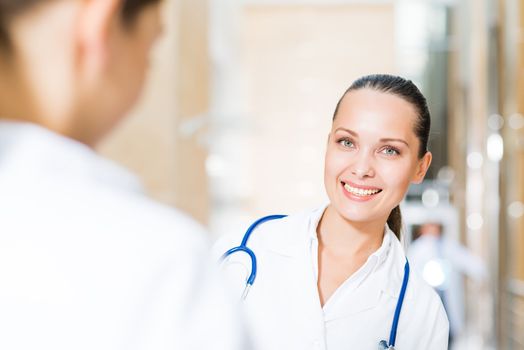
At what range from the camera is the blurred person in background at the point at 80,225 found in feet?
0.69

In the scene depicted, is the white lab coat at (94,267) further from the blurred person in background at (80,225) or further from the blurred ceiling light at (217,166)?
the blurred ceiling light at (217,166)

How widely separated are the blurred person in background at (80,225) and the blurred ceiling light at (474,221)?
1.62 m

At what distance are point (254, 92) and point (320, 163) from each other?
762 mm

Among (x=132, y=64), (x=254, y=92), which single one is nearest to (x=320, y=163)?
(x=132, y=64)

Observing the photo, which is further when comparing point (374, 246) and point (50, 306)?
point (374, 246)

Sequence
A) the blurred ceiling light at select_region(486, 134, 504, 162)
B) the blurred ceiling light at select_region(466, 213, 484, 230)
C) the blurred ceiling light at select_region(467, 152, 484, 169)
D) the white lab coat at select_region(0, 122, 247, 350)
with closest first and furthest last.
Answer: the white lab coat at select_region(0, 122, 247, 350) < the blurred ceiling light at select_region(486, 134, 504, 162) < the blurred ceiling light at select_region(466, 213, 484, 230) < the blurred ceiling light at select_region(467, 152, 484, 169)

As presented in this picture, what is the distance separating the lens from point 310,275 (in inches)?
16.6

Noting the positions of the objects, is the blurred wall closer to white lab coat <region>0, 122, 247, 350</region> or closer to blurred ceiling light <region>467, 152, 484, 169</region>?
white lab coat <region>0, 122, 247, 350</region>

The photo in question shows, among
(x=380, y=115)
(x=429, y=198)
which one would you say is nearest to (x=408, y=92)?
(x=380, y=115)

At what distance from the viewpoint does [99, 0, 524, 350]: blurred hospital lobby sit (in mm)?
602

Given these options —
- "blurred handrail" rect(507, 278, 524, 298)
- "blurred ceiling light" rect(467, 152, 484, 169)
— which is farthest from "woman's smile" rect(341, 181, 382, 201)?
"blurred ceiling light" rect(467, 152, 484, 169)

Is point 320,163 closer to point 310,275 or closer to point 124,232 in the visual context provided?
point 310,275

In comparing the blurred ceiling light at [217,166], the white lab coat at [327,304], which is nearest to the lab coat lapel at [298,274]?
the white lab coat at [327,304]

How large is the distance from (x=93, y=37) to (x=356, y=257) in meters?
0.24
